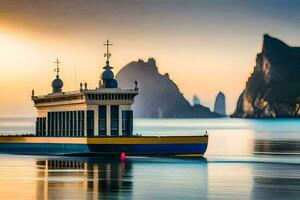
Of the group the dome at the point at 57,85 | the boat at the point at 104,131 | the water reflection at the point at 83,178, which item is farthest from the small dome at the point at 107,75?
the dome at the point at 57,85

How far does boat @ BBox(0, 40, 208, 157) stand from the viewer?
454 feet

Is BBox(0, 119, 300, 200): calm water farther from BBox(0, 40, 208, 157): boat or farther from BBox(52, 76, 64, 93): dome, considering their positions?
BBox(52, 76, 64, 93): dome

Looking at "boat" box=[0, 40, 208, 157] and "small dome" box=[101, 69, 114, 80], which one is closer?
"boat" box=[0, 40, 208, 157]

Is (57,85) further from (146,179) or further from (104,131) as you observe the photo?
(146,179)

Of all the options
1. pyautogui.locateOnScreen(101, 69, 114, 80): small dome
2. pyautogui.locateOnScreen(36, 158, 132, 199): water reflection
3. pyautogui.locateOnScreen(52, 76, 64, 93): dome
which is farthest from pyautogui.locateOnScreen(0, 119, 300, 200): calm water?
pyautogui.locateOnScreen(52, 76, 64, 93): dome

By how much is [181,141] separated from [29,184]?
4125 cm

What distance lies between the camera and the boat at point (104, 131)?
138 m

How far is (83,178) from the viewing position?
109 m

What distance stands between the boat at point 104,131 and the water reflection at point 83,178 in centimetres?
268

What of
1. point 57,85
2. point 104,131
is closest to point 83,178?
point 104,131

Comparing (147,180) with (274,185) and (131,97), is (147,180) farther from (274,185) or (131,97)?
(131,97)

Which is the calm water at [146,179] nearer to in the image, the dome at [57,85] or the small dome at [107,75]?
the small dome at [107,75]

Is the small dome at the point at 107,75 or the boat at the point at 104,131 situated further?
the small dome at the point at 107,75

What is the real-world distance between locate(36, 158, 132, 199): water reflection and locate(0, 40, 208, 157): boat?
8.78 feet
